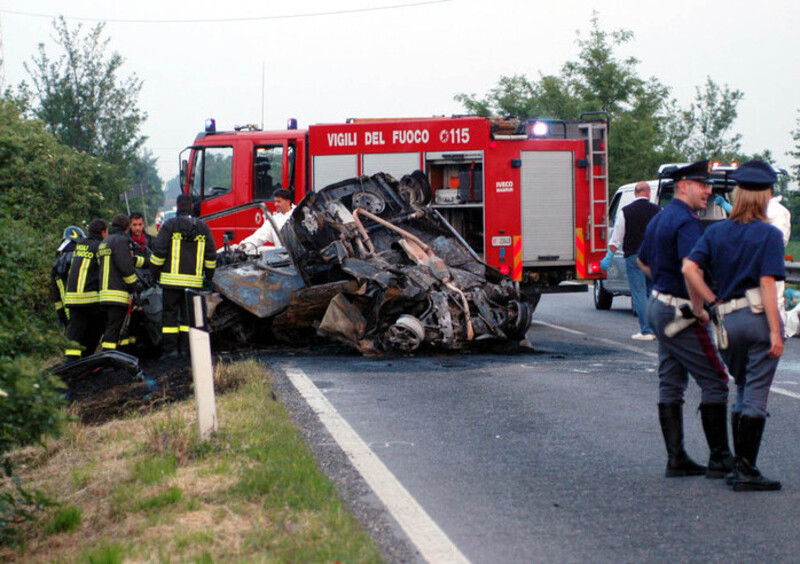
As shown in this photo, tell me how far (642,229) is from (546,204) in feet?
10.7

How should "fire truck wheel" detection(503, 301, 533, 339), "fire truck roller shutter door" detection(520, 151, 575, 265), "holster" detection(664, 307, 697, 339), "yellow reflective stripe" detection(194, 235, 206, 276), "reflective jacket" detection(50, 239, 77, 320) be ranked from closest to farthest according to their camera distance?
"holster" detection(664, 307, 697, 339)
"yellow reflective stripe" detection(194, 235, 206, 276)
"fire truck wheel" detection(503, 301, 533, 339)
"reflective jacket" detection(50, 239, 77, 320)
"fire truck roller shutter door" detection(520, 151, 575, 265)

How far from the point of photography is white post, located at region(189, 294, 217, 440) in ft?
24.0

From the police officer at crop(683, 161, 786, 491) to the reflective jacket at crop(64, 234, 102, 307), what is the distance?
7698 millimetres

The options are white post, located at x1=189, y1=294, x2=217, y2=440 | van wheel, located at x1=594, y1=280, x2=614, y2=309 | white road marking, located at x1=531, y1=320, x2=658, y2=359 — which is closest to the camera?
white post, located at x1=189, y1=294, x2=217, y2=440

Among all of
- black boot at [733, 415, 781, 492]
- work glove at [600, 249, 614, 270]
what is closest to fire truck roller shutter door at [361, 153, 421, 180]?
work glove at [600, 249, 614, 270]

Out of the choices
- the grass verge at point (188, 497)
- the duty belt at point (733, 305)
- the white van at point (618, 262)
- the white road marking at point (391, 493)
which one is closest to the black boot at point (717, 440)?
the duty belt at point (733, 305)

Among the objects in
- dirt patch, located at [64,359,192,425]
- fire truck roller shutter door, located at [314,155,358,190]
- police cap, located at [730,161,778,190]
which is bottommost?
dirt patch, located at [64,359,192,425]

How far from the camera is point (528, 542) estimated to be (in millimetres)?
5230

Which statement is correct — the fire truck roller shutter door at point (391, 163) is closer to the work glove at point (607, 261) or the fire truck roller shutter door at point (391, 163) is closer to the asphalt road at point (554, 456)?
the work glove at point (607, 261)

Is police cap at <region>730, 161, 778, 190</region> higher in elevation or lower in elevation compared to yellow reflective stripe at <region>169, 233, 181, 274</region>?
higher

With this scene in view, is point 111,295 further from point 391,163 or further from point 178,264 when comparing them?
point 391,163

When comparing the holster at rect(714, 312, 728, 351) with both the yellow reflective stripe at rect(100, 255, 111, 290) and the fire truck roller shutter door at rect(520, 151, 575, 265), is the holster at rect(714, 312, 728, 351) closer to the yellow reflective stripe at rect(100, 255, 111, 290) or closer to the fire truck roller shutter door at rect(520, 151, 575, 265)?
the yellow reflective stripe at rect(100, 255, 111, 290)

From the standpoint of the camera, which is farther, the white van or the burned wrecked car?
the white van

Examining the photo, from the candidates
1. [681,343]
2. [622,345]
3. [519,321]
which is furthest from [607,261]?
[681,343]
